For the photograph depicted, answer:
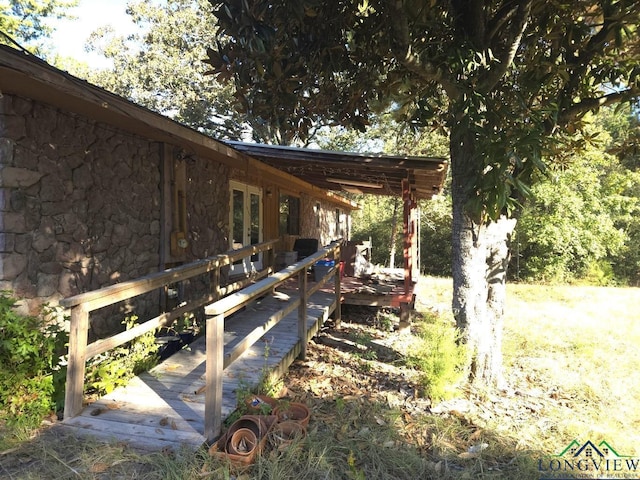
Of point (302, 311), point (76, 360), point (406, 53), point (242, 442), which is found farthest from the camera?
point (302, 311)

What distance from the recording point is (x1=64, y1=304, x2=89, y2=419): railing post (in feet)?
9.63

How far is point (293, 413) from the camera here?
3322 mm

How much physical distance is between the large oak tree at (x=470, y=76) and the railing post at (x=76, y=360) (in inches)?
102

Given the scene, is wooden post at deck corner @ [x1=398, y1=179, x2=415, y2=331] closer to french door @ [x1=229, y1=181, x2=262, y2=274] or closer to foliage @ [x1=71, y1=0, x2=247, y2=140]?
french door @ [x1=229, y1=181, x2=262, y2=274]

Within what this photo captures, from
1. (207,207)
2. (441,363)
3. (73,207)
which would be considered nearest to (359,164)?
(207,207)

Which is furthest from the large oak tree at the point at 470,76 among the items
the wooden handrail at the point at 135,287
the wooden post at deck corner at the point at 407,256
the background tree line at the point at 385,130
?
the background tree line at the point at 385,130

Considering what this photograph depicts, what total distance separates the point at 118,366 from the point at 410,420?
8.96ft

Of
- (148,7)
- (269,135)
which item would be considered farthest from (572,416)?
(148,7)

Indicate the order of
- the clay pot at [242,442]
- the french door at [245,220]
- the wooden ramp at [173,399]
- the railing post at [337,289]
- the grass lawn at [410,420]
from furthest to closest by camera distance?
1. the french door at [245,220]
2. the railing post at [337,289]
3. the wooden ramp at [173,399]
4. the clay pot at [242,442]
5. the grass lawn at [410,420]

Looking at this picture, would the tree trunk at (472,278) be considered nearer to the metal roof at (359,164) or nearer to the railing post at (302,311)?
the metal roof at (359,164)

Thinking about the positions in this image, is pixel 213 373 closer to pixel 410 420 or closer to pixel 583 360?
pixel 410 420

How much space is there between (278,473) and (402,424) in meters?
1.55

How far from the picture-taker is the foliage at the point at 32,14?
1594cm

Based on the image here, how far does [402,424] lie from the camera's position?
3.74 meters
